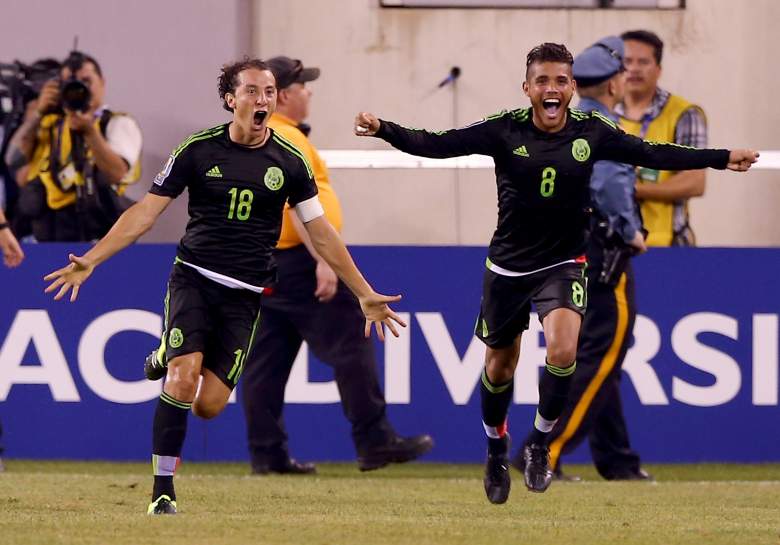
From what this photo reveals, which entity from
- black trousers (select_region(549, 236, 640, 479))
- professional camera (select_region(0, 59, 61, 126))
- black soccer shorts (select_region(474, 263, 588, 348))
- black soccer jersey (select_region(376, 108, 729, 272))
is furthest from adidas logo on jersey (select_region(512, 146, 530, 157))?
professional camera (select_region(0, 59, 61, 126))

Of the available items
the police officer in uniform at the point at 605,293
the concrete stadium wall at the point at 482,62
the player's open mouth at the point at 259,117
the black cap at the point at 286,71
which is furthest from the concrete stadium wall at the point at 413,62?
the player's open mouth at the point at 259,117

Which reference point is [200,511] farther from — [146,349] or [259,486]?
[146,349]

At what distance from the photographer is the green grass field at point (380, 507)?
24.1 feet

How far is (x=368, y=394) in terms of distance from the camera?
10734mm

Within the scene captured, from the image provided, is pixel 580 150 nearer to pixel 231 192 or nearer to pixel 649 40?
pixel 231 192

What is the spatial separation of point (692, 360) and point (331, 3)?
4450mm

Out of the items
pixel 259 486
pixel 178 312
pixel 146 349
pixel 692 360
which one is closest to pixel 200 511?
pixel 178 312

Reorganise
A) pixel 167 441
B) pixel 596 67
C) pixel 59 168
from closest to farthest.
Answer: pixel 167 441, pixel 596 67, pixel 59 168

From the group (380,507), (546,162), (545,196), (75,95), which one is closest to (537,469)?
(380,507)

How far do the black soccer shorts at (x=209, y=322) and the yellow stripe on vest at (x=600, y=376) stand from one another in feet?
7.99

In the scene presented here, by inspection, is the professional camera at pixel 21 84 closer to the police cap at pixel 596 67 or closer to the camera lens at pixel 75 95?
the camera lens at pixel 75 95

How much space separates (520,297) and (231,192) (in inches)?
61.7

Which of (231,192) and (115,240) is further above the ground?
(231,192)

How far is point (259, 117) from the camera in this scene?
8391mm
